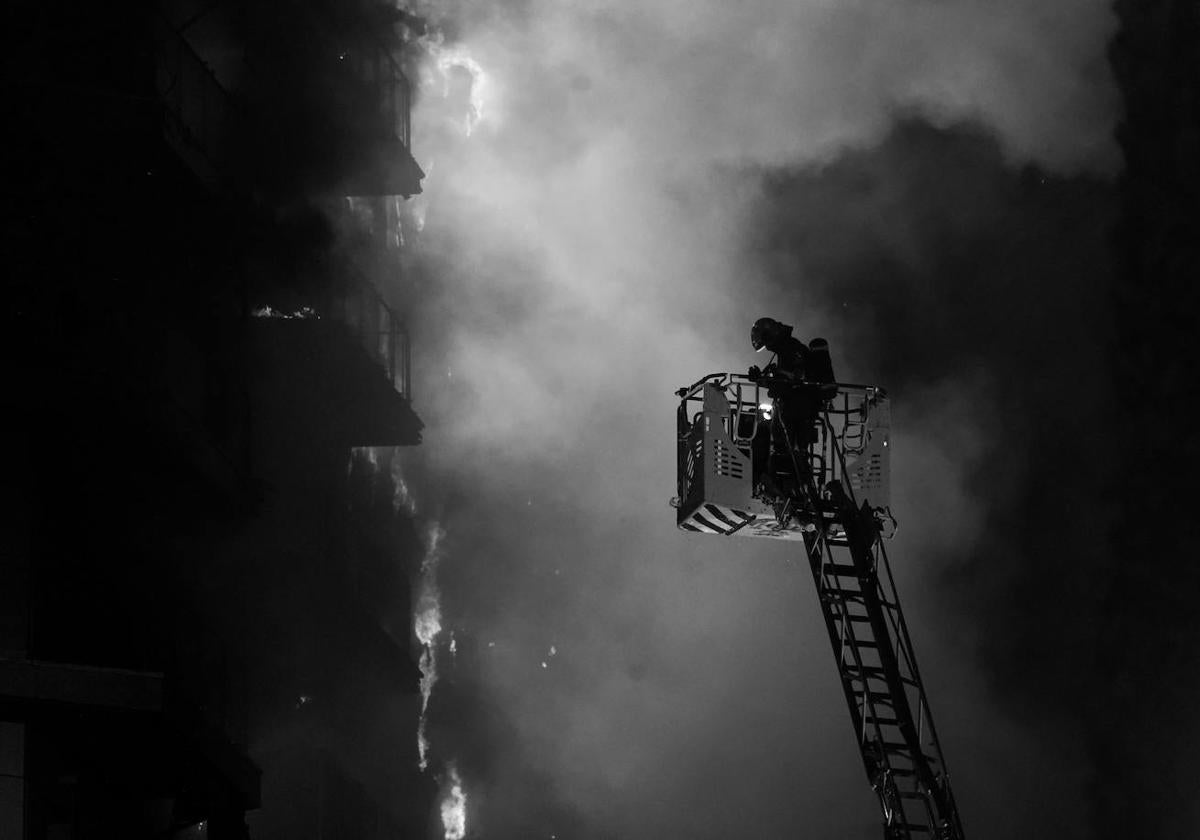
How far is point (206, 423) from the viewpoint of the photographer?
67.1 ft

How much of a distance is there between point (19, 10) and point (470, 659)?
646 inches

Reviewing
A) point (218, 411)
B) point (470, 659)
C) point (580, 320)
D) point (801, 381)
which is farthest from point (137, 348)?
point (470, 659)

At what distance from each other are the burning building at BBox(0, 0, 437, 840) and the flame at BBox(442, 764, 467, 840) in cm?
29

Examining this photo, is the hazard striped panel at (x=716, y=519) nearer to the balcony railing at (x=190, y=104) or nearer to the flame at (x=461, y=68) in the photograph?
the balcony railing at (x=190, y=104)

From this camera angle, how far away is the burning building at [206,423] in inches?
667

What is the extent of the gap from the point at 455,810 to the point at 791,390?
61.6 ft

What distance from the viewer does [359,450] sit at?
3008cm

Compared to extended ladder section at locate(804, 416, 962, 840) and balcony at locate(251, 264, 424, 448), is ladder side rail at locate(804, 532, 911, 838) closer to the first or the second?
extended ladder section at locate(804, 416, 962, 840)

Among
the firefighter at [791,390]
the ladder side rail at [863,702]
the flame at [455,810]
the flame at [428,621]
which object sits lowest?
the ladder side rail at [863,702]

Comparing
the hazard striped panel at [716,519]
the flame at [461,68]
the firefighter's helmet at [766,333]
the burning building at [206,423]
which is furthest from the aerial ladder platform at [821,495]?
the flame at [461,68]

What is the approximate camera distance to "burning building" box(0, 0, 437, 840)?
16953 mm

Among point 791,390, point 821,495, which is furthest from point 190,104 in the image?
point 821,495

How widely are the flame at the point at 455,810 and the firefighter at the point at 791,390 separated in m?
18.2

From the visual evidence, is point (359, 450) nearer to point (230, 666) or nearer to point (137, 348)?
point (230, 666)
